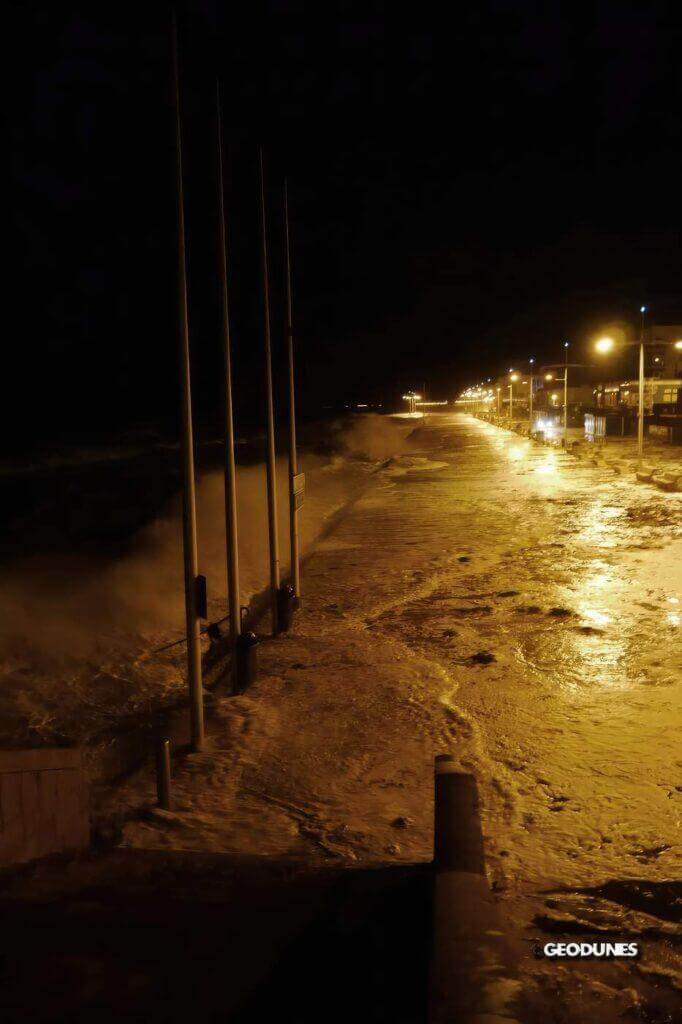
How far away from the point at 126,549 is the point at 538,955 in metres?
14.7

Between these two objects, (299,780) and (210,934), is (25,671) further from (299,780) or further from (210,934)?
(210,934)

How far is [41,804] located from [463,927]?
2.60 m

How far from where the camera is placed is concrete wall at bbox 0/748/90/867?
4480 mm

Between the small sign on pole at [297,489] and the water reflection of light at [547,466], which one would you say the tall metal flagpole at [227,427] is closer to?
the small sign on pole at [297,489]

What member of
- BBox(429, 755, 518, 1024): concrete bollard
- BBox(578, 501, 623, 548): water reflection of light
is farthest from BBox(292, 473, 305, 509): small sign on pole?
BBox(578, 501, 623, 548): water reflection of light

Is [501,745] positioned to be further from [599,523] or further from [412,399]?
[412,399]

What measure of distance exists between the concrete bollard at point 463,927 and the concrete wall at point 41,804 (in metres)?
2.19

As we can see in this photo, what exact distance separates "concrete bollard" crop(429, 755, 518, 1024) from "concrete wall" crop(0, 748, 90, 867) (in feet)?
7.19

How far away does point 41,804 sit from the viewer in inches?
181

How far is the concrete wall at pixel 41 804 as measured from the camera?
14.7ft

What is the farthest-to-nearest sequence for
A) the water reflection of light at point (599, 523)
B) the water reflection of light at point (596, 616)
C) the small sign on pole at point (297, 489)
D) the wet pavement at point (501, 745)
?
the water reflection of light at point (599, 523) < the small sign on pole at point (297, 489) < the water reflection of light at point (596, 616) < the wet pavement at point (501, 745)

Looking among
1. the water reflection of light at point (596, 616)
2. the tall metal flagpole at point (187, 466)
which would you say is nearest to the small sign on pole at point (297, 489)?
the water reflection of light at point (596, 616)

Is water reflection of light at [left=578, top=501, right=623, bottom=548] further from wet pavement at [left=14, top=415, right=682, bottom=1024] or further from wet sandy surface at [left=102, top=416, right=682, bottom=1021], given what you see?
wet pavement at [left=14, top=415, right=682, bottom=1024]

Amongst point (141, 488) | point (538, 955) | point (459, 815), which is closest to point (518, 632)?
point (459, 815)
